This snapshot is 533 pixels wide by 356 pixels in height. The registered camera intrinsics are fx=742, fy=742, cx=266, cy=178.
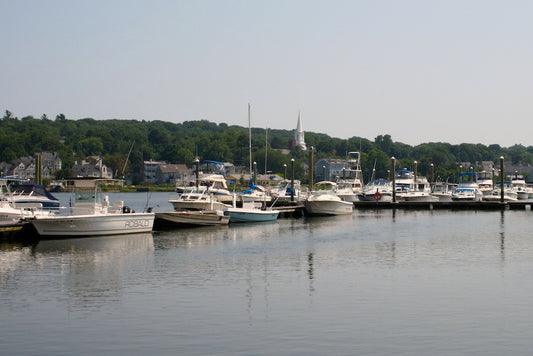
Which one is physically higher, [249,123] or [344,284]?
[249,123]

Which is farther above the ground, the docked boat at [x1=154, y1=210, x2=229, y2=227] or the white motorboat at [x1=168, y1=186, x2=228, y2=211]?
the white motorboat at [x1=168, y1=186, x2=228, y2=211]

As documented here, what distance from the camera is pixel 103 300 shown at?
25.2 metres

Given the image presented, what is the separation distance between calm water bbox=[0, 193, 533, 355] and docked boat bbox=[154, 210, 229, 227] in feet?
24.1

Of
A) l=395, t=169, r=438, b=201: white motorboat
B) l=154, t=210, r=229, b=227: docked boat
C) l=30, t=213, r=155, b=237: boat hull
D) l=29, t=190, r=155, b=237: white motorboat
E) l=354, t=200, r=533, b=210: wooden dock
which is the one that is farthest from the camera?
l=395, t=169, r=438, b=201: white motorboat

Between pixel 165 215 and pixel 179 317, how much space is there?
31681 millimetres

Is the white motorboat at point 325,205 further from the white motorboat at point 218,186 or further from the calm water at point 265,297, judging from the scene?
the calm water at point 265,297

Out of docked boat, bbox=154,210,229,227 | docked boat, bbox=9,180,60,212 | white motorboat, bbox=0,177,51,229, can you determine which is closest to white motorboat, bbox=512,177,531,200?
docked boat, bbox=154,210,229,227

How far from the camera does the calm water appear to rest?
19547 millimetres

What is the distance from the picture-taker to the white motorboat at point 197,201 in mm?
58000

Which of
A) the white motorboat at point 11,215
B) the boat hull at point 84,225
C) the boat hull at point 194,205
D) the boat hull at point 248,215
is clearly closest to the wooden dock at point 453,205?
the boat hull at point 248,215

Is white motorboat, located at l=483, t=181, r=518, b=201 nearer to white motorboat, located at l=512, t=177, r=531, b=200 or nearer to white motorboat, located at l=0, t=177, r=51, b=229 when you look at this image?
white motorboat, located at l=512, t=177, r=531, b=200

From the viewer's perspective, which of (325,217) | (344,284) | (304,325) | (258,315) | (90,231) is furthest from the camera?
(325,217)

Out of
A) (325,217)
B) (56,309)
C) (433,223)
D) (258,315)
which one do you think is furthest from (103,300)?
(325,217)

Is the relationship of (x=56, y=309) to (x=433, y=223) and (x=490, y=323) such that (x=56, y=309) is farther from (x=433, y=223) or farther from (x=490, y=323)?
(x=433, y=223)
